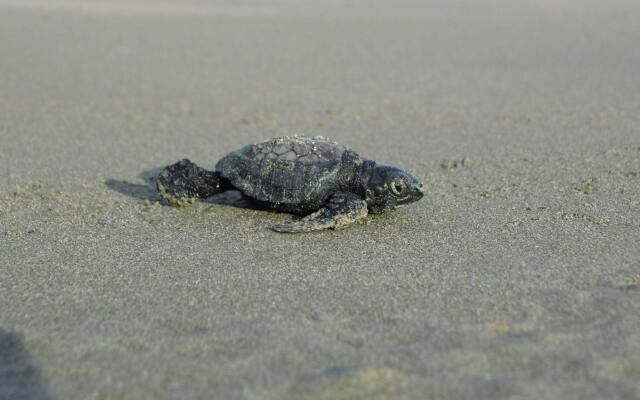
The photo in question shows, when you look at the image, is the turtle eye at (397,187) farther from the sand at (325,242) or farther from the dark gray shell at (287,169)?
the dark gray shell at (287,169)

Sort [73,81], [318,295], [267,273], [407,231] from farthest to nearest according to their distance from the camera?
1. [73,81]
2. [407,231]
3. [267,273]
4. [318,295]

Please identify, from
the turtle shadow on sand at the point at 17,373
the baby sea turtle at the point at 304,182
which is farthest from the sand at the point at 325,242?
the baby sea turtle at the point at 304,182

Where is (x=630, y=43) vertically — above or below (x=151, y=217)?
above

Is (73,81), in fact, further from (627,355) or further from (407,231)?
(627,355)

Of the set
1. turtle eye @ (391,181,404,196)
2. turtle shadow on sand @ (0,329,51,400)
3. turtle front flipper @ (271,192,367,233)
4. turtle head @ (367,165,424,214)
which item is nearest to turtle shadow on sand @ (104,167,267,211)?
turtle front flipper @ (271,192,367,233)

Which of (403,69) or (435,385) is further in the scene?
(403,69)

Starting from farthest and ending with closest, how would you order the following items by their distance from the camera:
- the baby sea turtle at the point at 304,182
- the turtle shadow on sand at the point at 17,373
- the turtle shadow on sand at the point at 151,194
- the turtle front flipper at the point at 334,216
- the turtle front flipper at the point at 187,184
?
the turtle shadow on sand at the point at 151,194 < the turtle front flipper at the point at 187,184 < the baby sea turtle at the point at 304,182 < the turtle front flipper at the point at 334,216 < the turtle shadow on sand at the point at 17,373

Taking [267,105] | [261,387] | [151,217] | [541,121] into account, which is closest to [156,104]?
[267,105]

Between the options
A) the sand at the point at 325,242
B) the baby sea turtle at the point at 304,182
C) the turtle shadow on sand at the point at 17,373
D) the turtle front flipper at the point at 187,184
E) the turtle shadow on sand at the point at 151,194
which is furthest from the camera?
the turtle shadow on sand at the point at 151,194
